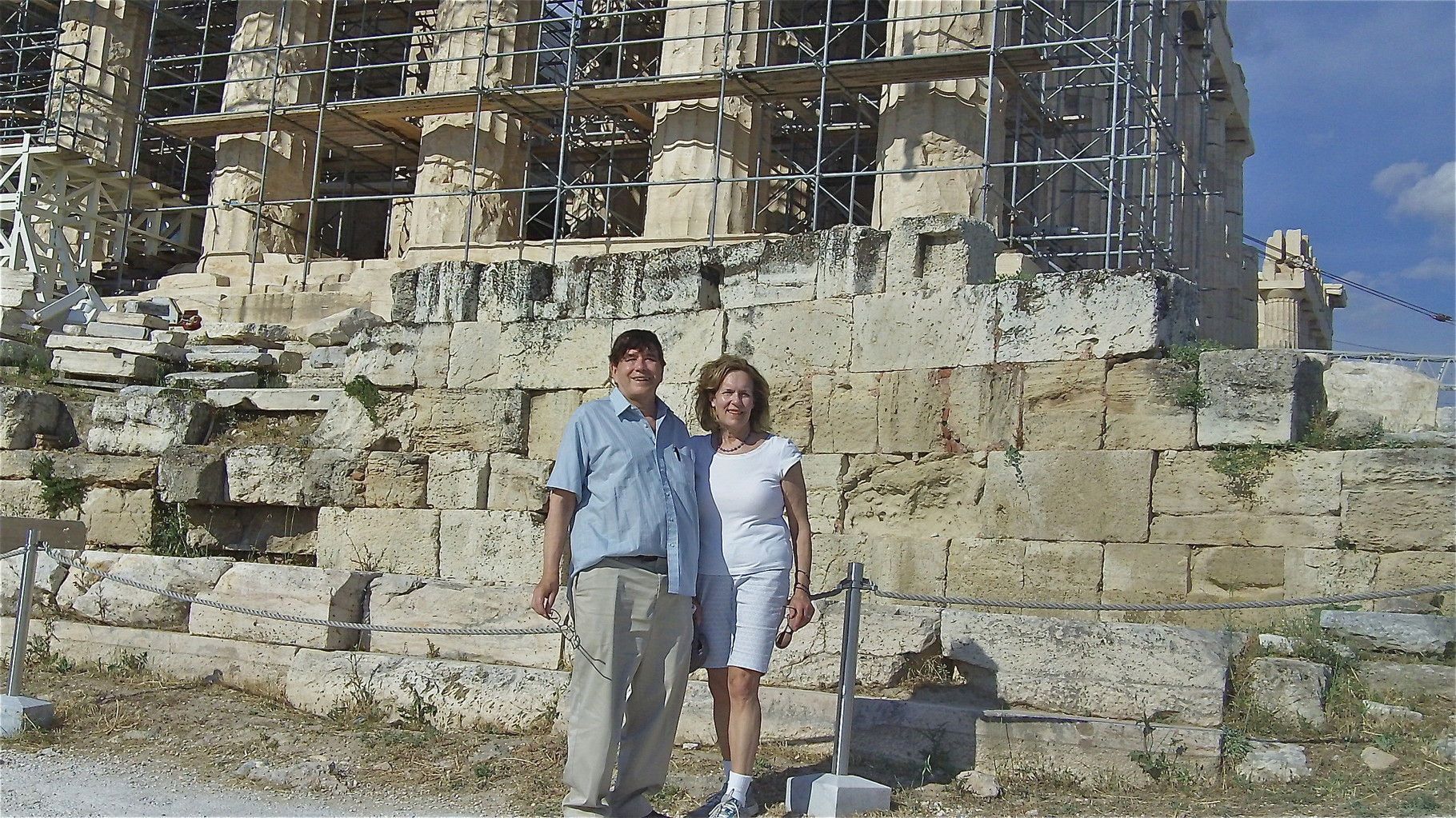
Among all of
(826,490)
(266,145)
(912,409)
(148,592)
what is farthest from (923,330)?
(266,145)

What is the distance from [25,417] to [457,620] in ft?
18.5

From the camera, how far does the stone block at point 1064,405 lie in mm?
6824

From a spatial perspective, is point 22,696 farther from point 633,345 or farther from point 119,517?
point 633,345

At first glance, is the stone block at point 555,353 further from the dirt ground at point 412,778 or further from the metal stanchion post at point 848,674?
the metal stanchion post at point 848,674

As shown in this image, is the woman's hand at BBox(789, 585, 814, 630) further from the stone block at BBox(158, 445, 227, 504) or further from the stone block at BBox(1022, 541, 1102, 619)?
the stone block at BBox(158, 445, 227, 504)

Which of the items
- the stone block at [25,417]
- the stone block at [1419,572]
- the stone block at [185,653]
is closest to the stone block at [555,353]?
the stone block at [185,653]

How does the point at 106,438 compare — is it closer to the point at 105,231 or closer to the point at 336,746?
the point at 336,746

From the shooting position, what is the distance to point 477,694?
607cm

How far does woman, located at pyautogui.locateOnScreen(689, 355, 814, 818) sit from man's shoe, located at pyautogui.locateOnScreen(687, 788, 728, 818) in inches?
→ 0.5

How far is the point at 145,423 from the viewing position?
9.62m

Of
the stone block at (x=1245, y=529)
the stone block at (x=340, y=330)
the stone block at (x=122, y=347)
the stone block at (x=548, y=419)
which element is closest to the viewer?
the stone block at (x=1245, y=529)

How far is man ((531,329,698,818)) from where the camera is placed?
→ 13.9 ft

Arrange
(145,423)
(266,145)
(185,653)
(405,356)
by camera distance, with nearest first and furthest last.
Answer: (185,653)
(405,356)
(145,423)
(266,145)

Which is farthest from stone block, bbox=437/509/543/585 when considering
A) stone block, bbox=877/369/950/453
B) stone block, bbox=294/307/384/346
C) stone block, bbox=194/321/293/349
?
stone block, bbox=194/321/293/349
